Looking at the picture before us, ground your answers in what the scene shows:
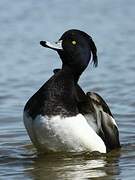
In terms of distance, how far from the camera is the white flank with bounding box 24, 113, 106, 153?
8.73 meters

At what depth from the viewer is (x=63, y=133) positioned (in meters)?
8.76

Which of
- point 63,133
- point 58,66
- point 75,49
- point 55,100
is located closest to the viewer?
point 63,133

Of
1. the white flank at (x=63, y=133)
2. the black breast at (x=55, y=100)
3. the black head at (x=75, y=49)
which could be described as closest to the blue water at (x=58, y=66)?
the white flank at (x=63, y=133)

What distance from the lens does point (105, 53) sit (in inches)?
590

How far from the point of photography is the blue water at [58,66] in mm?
8797

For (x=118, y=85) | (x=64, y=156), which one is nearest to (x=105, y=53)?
(x=118, y=85)

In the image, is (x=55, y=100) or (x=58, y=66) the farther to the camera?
(x=58, y=66)

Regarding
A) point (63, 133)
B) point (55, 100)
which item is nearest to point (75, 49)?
point (55, 100)

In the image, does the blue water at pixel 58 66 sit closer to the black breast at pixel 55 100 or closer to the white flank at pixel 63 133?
the white flank at pixel 63 133

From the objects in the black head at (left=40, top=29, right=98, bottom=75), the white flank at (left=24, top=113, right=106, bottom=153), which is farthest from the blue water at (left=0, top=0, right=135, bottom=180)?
the black head at (left=40, top=29, right=98, bottom=75)

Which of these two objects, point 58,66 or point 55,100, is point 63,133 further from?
point 58,66

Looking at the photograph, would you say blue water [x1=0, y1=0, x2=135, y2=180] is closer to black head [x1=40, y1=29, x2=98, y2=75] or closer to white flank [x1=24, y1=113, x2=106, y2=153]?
white flank [x1=24, y1=113, x2=106, y2=153]

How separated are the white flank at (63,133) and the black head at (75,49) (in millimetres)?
696

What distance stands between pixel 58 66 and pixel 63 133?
5.16m
